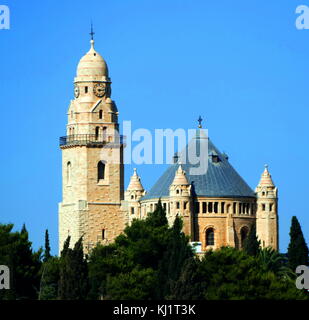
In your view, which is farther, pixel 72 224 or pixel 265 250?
pixel 72 224

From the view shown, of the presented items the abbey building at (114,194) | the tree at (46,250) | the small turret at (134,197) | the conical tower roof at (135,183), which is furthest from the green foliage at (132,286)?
the conical tower roof at (135,183)

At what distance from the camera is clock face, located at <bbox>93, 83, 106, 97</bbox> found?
13938 cm

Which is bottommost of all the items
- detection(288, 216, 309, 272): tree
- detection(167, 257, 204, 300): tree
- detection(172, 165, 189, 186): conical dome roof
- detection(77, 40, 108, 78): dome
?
detection(167, 257, 204, 300): tree

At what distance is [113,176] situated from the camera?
139m

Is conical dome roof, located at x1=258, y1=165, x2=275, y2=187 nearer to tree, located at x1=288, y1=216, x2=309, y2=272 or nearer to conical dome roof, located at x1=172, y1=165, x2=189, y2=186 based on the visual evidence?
conical dome roof, located at x1=172, y1=165, x2=189, y2=186

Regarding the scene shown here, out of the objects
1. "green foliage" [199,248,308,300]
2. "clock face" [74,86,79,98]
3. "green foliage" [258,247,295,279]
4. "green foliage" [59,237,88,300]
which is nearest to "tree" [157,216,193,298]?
"green foliage" [199,248,308,300]

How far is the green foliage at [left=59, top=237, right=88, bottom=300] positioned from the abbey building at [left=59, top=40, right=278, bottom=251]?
2926cm

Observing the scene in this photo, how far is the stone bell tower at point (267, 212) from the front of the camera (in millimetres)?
140625
